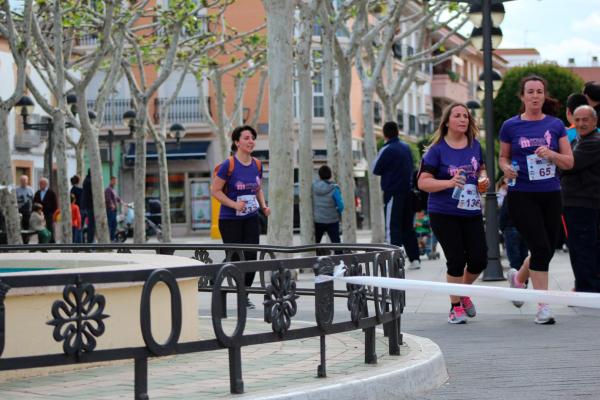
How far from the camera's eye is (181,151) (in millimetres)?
61781

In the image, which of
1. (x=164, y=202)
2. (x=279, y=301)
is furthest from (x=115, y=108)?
(x=279, y=301)

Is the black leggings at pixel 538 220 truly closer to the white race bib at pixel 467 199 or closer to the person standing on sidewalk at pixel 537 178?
the person standing on sidewalk at pixel 537 178

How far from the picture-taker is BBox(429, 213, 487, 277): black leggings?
38.1 feet

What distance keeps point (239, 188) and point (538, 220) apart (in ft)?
11.2

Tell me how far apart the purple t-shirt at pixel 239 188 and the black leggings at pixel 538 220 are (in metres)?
3.04

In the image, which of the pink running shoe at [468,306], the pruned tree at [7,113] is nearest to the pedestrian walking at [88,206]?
the pruned tree at [7,113]

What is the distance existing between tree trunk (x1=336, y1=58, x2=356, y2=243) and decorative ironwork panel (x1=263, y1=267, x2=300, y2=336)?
16877mm

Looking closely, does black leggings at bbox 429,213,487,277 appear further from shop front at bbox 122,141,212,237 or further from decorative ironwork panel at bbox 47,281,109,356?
shop front at bbox 122,141,212,237

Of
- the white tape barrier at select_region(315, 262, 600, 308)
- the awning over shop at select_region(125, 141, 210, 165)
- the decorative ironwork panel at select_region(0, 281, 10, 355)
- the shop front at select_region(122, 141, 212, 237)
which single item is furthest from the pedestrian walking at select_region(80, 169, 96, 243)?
the decorative ironwork panel at select_region(0, 281, 10, 355)

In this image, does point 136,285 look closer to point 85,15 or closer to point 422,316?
point 422,316

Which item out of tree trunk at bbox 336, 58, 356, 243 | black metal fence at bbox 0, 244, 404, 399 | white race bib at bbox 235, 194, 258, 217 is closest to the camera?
black metal fence at bbox 0, 244, 404, 399

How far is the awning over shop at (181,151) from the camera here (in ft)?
200

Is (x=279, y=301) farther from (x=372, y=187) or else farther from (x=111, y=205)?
(x=111, y=205)

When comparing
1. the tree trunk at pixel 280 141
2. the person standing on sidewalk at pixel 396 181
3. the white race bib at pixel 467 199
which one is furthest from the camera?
the person standing on sidewalk at pixel 396 181
